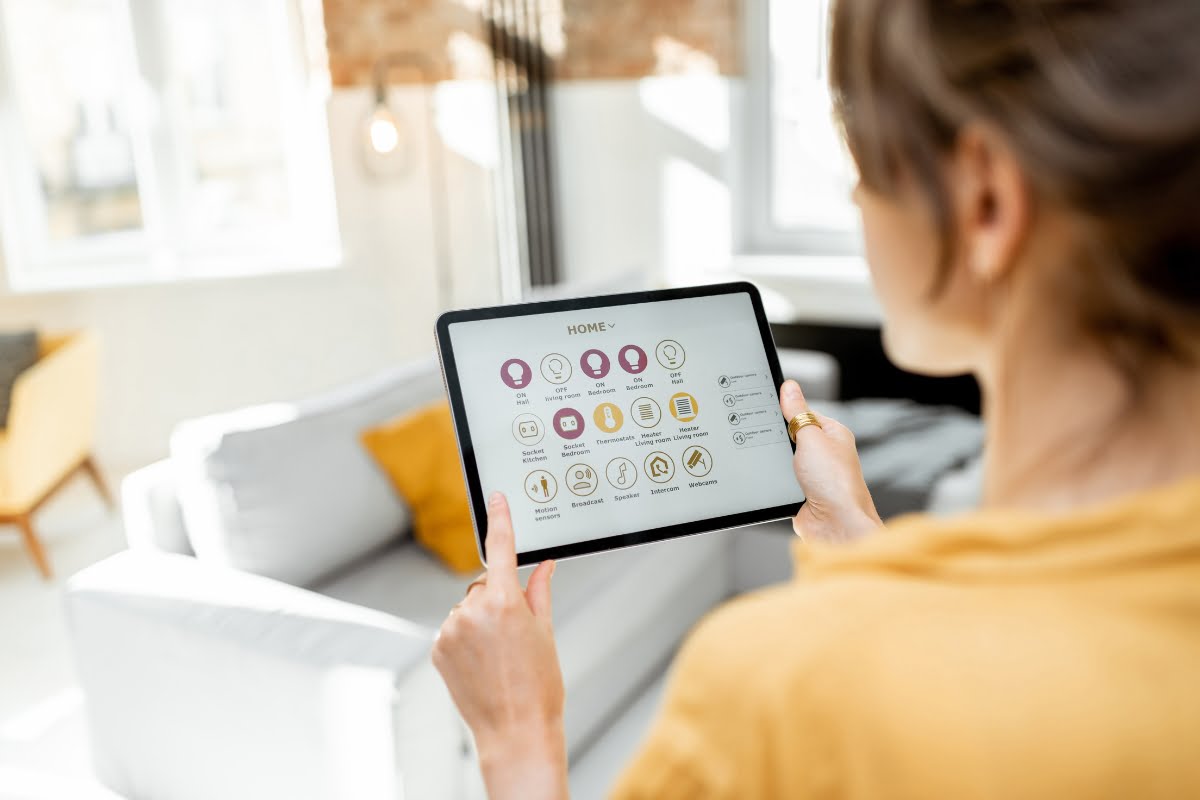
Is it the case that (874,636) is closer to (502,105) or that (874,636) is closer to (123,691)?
(123,691)

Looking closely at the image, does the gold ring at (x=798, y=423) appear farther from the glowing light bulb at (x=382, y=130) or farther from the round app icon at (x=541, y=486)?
the glowing light bulb at (x=382, y=130)

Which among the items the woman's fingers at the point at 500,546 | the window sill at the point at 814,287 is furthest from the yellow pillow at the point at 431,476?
the window sill at the point at 814,287

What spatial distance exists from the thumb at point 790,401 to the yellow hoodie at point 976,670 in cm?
57

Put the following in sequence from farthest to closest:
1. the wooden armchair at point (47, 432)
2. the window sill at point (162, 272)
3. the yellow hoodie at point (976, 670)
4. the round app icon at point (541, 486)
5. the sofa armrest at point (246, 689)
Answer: the window sill at point (162, 272) → the wooden armchair at point (47, 432) → the sofa armrest at point (246, 689) → the round app icon at point (541, 486) → the yellow hoodie at point (976, 670)

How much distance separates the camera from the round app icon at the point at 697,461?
97 centimetres

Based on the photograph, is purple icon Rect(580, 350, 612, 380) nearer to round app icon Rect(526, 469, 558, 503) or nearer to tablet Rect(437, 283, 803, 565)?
tablet Rect(437, 283, 803, 565)

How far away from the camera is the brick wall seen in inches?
153

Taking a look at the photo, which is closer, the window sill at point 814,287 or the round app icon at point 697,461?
the round app icon at point 697,461

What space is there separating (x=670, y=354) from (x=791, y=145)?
3277mm

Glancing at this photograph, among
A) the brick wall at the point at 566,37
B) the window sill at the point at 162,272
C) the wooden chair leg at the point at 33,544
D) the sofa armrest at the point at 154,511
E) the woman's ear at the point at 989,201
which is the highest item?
the brick wall at the point at 566,37

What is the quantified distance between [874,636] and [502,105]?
158 inches

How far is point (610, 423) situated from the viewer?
37.7 inches

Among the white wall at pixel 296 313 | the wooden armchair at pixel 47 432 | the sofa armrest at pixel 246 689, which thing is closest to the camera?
the sofa armrest at pixel 246 689

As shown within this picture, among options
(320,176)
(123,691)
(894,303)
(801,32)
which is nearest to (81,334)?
(320,176)
